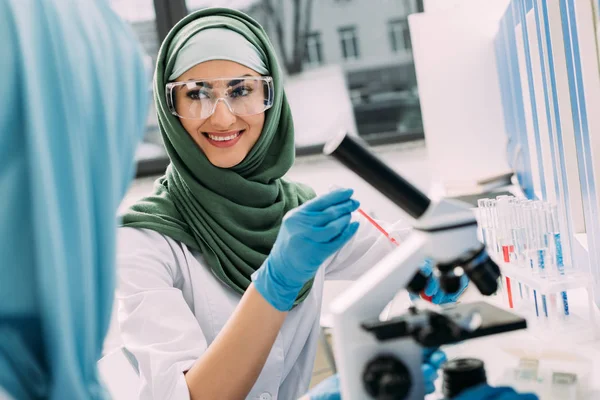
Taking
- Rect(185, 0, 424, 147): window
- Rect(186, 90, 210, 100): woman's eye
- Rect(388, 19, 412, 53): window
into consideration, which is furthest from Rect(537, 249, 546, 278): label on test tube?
Rect(388, 19, 412, 53): window

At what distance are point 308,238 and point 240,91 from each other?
0.63m

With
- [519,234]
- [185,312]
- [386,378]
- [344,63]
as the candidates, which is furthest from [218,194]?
[344,63]

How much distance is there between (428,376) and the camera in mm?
950

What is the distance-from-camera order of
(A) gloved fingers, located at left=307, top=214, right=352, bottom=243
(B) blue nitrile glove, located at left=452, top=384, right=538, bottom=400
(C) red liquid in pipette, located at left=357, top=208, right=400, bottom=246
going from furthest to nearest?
(C) red liquid in pipette, located at left=357, top=208, right=400, bottom=246
(A) gloved fingers, located at left=307, top=214, right=352, bottom=243
(B) blue nitrile glove, located at left=452, top=384, right=538, bottom=400

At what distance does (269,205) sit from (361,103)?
2.55 meters

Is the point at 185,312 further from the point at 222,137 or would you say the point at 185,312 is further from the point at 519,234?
the point at 519,234

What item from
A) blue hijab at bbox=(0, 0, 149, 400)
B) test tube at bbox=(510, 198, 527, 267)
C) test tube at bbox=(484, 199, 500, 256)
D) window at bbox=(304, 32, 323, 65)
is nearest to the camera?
blue hijab at bbox=(0, 0, 149, 400)

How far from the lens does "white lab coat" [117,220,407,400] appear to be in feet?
4.71

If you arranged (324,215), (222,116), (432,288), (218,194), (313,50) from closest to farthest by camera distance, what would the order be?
(324,215) < (432,288) < (222,116) < (218,194) < (313,50)

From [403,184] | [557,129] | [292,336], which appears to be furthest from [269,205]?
[403,184]

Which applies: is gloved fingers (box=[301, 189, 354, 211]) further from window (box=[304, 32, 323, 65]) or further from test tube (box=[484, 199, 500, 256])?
window (box=[304, 32, 323, 65])

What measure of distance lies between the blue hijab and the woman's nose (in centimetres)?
90

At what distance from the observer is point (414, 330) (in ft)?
2.92

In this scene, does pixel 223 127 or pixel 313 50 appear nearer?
pixel 223 127
